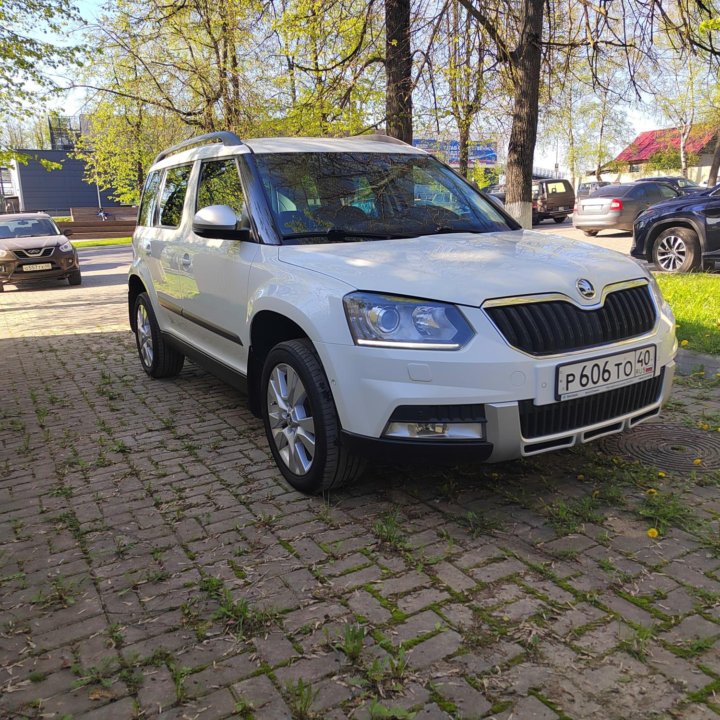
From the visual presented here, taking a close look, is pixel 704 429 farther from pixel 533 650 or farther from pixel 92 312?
pixel 92 312

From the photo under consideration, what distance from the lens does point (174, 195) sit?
572 centimetres

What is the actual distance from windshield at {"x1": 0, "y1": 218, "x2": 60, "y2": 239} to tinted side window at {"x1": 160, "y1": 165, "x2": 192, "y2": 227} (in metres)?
11.7

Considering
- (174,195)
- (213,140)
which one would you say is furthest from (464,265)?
(174,195)

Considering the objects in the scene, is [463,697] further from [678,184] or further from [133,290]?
[678,184]

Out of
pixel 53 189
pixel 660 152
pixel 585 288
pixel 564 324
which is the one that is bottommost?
pixel 564 324

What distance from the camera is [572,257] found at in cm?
366

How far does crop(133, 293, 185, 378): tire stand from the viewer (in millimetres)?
6344

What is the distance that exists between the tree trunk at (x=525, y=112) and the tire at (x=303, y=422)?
5.34m

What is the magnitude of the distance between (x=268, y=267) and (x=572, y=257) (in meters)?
1.65

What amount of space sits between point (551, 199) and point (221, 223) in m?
27.0

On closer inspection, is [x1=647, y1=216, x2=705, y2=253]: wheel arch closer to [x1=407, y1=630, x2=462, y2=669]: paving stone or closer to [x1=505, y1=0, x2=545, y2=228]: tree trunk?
[x1=505, y1=0, x2=545, y2=228]: tree trunk

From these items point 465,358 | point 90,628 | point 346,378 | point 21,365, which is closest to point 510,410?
point 465,358

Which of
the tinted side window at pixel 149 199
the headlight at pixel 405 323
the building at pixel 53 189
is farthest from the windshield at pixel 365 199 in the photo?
the building at pixel 53 189

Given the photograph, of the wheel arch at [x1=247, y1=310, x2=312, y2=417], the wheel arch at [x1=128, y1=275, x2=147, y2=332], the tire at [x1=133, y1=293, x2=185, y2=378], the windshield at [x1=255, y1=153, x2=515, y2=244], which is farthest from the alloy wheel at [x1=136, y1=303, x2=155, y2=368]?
the windshield at [x1=255, y1=153, x2=515, y2=244]
